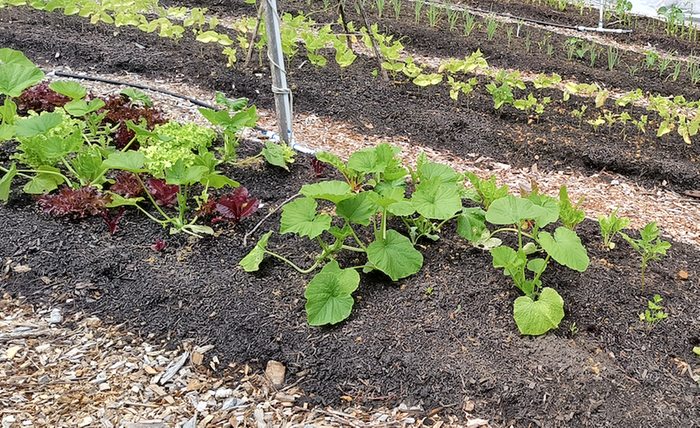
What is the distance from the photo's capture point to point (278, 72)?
297cm

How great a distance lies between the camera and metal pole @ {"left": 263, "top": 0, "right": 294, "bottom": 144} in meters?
2.82

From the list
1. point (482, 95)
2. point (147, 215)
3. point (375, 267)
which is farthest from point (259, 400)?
point (482, 95)

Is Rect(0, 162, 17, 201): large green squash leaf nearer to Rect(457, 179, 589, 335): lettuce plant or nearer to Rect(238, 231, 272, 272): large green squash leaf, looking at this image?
Rect(238, 231, 272, 272): large green squash leaf

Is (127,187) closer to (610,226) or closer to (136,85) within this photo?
(136,85)

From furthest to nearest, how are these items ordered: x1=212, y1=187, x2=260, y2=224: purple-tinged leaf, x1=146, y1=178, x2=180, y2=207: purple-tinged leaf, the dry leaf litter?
x1=146, y1=178, x2=180, y2=207: purple-tinged leaf
x1=212, y1=187, x2=260, y2=224: purple-tinged leaf
the dry leaf litter

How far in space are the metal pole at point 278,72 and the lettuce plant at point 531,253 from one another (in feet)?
4.25

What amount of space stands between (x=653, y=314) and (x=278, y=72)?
84.5 inches

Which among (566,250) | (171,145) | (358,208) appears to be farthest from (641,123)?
(171,145)

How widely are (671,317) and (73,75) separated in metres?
4.32

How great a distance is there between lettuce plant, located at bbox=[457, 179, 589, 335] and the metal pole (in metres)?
1.29

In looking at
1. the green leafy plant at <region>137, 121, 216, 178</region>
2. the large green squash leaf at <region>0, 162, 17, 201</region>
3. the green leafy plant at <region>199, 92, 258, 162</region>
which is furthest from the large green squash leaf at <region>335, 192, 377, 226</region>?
the large green squash leaf at <region>0, 162, 17, 201</region>

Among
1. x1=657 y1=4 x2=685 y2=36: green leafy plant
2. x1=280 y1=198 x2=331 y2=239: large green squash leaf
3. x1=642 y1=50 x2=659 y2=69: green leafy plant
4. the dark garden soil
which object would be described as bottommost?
the dark garden soil

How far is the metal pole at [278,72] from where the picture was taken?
9.27 ft

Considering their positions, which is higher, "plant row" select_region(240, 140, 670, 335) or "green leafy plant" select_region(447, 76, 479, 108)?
"green leafy plant" select_region(447, 76, 479, 108)
